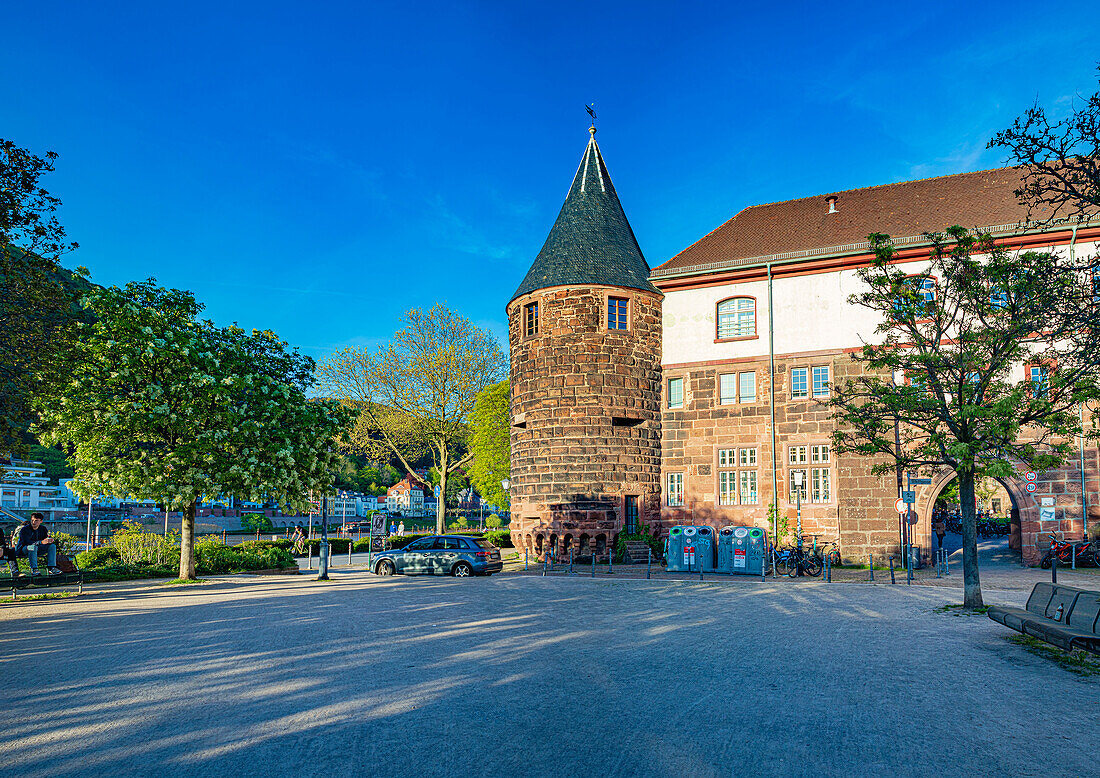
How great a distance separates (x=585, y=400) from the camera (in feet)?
99.9

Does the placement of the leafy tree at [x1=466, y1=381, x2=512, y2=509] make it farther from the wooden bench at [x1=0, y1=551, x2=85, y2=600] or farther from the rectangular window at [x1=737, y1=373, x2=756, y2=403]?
the wooden bench at [x1=0, y1=551, x2=85, y2=600]

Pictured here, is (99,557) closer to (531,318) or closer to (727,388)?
(531,318)

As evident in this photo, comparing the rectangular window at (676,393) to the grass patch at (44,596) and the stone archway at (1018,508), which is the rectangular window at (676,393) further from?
the grass patch at (44,596)

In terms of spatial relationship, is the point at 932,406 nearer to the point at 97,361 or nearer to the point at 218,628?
the point at 218,628

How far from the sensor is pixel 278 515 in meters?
81.5

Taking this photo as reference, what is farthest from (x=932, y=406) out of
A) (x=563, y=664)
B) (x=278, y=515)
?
(x=278, y=515)

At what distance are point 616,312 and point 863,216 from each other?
36.8 feet

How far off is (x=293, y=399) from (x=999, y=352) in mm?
19427

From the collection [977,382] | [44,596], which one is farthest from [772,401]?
[44,596]

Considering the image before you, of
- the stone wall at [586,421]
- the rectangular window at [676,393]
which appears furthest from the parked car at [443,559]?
the rectangular window at [676,393]

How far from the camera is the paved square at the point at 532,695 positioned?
20.1 feet

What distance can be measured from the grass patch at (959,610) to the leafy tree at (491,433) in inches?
1228

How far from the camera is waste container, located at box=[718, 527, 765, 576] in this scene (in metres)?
24.8

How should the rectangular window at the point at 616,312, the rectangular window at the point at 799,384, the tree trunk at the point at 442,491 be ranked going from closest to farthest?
the rectangular window at the point at 799,384, the rectangular window at the point at 616,312, the tree trunk at the point at 442,491
